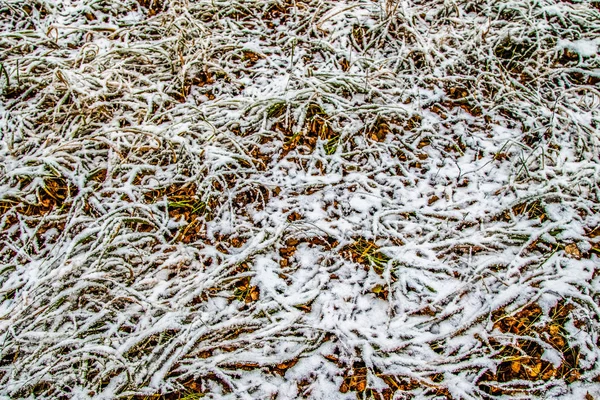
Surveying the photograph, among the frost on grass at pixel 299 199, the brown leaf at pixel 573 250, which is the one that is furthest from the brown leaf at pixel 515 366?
the brown leaf at pixel 573 250

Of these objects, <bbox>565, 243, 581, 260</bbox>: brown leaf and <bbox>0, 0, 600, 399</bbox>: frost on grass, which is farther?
<bbox>565, 243, 581, 260</bbox>: brown leaf

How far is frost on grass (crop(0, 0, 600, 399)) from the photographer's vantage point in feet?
5.09

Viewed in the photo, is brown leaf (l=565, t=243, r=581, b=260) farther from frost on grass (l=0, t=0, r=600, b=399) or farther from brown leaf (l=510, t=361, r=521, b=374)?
brown leaf (l=510, t=361, r=521, b=374)

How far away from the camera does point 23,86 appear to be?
254cm

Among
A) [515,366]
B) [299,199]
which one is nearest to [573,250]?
[515,366]

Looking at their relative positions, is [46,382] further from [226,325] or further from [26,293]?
[226,325]

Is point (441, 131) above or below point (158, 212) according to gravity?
above

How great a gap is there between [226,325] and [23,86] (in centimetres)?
232

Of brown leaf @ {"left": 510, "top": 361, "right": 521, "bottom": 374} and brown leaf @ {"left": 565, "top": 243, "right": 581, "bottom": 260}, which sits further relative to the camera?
brown leaf @ {"left": 565, "top": 243, "right": 581, "bottom": 260}

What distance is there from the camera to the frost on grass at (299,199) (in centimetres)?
155

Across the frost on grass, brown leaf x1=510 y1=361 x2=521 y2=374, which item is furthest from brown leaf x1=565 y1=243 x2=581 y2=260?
brown leaf x1=510 y1=361 x2=521 y2=374

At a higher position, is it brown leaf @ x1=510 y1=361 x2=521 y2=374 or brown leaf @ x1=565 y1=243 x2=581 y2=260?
brown leaf @ x1=565 y1=243 x2=581 y2=260

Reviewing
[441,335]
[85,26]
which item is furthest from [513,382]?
[85,26]

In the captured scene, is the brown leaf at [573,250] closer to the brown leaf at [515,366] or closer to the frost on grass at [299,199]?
the frost on grass at [299,199]
